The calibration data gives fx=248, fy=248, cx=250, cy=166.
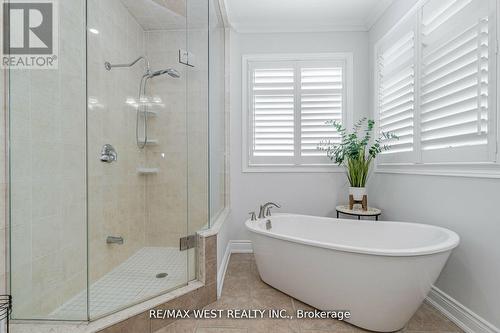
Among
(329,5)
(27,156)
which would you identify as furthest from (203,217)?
(329,5)

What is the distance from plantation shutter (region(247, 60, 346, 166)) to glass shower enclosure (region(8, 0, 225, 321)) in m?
0.45

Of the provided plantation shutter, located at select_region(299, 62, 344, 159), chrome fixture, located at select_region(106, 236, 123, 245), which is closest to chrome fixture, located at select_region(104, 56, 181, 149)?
chrome fixture, located at select_region(106, 236, 123, 245)

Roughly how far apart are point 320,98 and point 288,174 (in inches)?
35.8

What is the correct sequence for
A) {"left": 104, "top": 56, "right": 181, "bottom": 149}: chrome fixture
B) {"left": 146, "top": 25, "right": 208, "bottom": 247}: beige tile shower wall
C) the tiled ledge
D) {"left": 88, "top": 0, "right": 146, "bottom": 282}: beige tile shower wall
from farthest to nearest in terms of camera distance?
{"left": 104, "top": 56, "right": 181, "bottom": 149}: chrome fixture → {"left": 146, "top": 25, "right": 208, "bottom": 247}: beige tile shower wall → {"left": 88, "top": 0, "right": 146, "bottom": 282}: beige tile shower wall → the tiled ledge

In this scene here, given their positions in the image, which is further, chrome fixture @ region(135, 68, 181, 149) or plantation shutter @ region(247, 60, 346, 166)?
plantation shutter @ region(247, 60, 346, 166)

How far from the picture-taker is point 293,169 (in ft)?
9.03

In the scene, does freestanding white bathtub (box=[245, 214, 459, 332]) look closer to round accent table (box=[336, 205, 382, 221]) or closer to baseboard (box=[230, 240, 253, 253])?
round accent table (box=[336, 205, 382, 221])

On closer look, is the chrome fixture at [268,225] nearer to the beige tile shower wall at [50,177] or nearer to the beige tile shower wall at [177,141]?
the beige tile shower wall at [177,141]

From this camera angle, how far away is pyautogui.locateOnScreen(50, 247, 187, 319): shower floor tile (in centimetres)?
133

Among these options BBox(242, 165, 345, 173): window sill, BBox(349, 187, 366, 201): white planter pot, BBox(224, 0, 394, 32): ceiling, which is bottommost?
BBox(349, 187, 366, 201): white planter pot

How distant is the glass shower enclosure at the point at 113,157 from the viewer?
1317mm

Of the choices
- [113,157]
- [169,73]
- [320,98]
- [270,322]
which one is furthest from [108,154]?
[320,98]

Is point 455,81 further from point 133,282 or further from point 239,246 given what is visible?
point 133,282

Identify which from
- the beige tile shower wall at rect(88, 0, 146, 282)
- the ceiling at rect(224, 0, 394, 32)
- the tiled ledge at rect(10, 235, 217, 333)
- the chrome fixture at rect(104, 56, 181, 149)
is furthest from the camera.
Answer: the ceiling at rect(224, 0, 394, 32)
